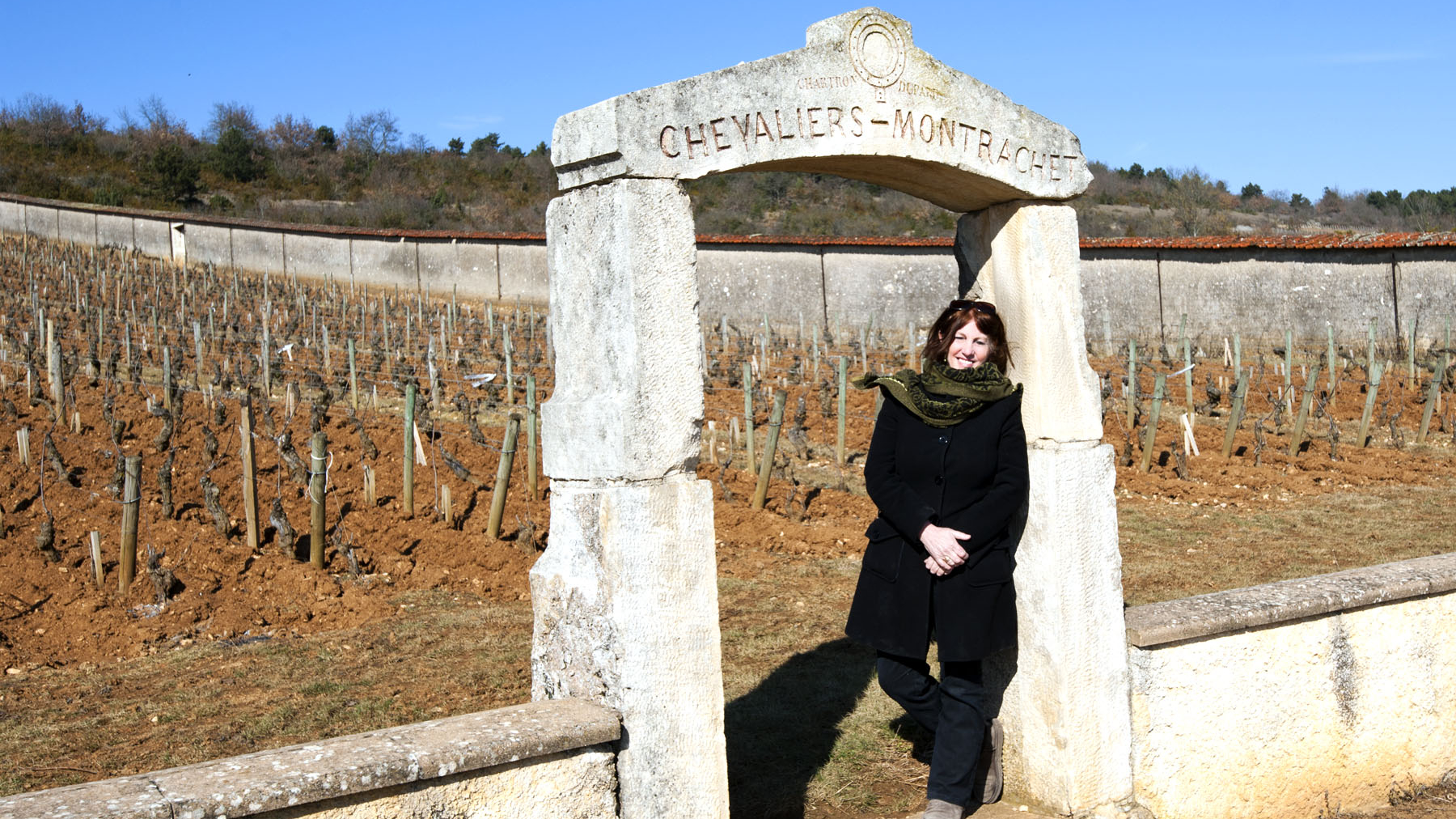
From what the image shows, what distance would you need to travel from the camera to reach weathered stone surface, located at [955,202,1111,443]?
163 inches

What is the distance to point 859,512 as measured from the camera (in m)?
10.0

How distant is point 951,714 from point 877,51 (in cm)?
220

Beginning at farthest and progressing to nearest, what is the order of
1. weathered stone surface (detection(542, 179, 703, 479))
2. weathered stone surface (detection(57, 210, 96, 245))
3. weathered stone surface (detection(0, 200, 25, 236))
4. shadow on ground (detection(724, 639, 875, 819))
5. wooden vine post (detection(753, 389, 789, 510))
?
1. weathered stone surface (detection(0, 200, 25, 236))
2. weathered stone surface (detection(57, 210, 96, 245))
3. wooden vine post (detection(753, 389, 789, 510))
4. shadow on ground (detection(724, 639, 875, 819))
5. weathered stone surface (detection(542, 179, 703, 479))

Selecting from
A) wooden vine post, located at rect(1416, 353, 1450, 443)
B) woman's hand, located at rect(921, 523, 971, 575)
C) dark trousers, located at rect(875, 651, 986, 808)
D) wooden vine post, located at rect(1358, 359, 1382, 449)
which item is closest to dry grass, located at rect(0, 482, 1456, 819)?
dark trousers, located at rect(875, 651, 986, 808)

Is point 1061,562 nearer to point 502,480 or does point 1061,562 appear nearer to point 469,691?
point 469,691

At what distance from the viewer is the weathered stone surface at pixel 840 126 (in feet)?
11.1

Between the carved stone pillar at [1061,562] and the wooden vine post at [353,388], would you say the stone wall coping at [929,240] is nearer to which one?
the wooden vine post at [353,388]

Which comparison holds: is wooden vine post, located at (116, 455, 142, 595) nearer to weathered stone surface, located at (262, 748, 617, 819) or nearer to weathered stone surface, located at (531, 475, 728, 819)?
weathered stone surface, located at (531, 475, 728, 819)

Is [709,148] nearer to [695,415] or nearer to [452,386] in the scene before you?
[695,415]

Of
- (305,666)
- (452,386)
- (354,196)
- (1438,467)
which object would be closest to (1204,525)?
(1438,467)

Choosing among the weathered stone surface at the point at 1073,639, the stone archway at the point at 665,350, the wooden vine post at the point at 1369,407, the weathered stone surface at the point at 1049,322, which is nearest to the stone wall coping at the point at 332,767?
the stone archway at the point at 665,350

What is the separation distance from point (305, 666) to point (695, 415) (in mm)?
3786

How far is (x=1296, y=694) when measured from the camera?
4.36 metres

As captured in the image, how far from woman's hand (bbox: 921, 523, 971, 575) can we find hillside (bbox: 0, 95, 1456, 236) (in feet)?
117
